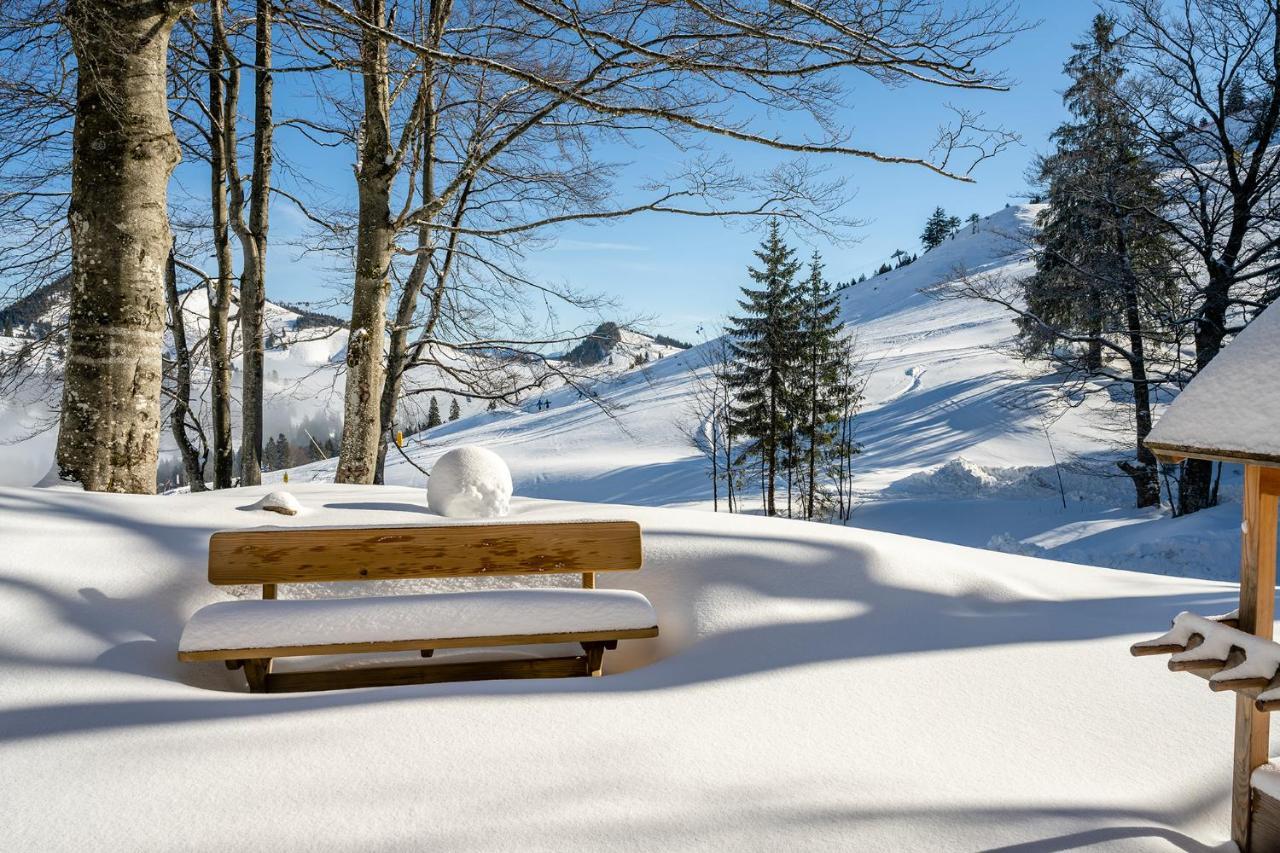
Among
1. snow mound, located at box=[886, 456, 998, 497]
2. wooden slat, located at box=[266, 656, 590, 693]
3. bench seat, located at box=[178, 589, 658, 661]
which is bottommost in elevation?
snow mound, located at box=[886, 456, 998, 497]

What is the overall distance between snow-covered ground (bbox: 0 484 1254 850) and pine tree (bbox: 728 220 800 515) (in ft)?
68.2

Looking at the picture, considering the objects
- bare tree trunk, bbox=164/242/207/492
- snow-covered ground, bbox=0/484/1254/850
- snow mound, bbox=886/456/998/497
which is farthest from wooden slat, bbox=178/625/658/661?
snow mound, bbox=886/456/998/497

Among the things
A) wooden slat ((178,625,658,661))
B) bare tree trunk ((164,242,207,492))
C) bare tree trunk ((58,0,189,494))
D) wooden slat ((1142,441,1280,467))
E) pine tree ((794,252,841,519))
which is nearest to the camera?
wooden slat ((1142,441,1280,467))

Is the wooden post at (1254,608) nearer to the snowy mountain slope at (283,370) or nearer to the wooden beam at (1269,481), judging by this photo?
the wooden beam at (1269,481)

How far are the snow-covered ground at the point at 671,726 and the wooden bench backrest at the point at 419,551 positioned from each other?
427mm

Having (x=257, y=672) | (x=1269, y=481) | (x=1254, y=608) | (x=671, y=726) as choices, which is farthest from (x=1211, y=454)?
(x=257, y=672)

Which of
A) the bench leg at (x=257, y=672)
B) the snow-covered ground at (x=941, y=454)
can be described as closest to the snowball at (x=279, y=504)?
the bench leg at (x=257, y=672)

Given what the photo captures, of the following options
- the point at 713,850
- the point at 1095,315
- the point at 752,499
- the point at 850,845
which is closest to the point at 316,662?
the point at 713,850

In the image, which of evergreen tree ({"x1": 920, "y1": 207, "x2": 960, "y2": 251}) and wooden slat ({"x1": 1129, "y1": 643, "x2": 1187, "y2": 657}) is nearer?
wooden slat ({"x1": 1129, "y1": 643, "x2": 1187, "y2": 657})

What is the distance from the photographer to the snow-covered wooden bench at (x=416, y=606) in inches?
131

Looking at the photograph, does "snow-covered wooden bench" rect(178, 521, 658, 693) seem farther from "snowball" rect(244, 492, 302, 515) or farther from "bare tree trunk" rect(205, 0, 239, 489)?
"bare tree trunk" rect(205, 0, 239, 489)

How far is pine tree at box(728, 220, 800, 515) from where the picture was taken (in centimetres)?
2525

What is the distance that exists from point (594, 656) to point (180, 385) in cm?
1006

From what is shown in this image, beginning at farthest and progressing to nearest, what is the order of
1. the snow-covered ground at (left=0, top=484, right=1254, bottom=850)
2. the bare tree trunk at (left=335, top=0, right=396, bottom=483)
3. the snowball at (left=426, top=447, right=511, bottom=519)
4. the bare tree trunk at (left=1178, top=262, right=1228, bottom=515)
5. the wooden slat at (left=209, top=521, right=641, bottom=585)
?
the bare tree trunk at (left=1178, top=262, right=1228, bottom=515), the bare tree trunk at (left=335, top=0, right=396, bottom=483), the snowball at (left=426, top=447, right=511, bottom=519), the wooden slat at (left=209, top=521, right=641, bottom=585), the snow-covered ground at (left=0, top=484, right=1254, bottom=850)
